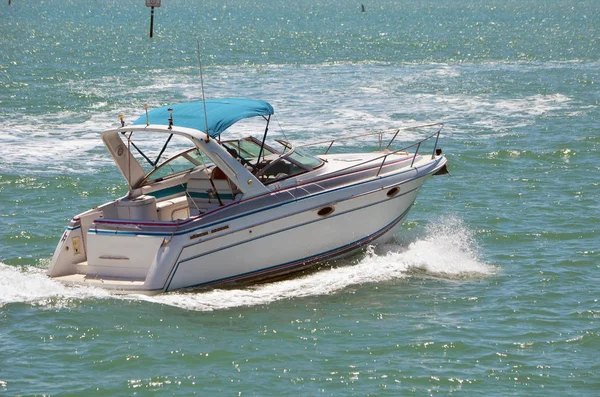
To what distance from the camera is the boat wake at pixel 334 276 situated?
1537cm

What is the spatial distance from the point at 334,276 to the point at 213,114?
3098mm

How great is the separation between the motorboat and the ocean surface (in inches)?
14.9

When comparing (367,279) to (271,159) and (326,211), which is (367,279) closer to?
(326,211)

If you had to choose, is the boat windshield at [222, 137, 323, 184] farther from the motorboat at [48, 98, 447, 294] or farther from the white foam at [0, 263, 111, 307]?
the white foam at [0, 263, 111, 307]

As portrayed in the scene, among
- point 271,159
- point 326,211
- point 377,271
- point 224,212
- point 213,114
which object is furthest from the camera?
point 377,271

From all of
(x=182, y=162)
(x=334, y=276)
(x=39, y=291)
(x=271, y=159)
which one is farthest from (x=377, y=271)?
(x=39, y=291)

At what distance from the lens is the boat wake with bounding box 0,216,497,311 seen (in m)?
15.4

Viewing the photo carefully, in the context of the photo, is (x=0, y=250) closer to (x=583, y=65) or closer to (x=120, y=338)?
(x=120, y=338)

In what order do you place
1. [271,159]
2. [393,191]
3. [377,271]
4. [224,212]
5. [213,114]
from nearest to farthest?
[224,212] < [213,114] < [271,159] < [377,271] < [393,191]

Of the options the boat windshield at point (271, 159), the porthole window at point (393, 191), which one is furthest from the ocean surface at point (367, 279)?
the boat windshield at point (271, 159)

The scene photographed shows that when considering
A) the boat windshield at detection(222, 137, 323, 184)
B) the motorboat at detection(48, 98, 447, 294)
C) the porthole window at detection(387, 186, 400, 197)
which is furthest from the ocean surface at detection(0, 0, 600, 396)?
the boat windshield at detection(222, 137, 323, 184)

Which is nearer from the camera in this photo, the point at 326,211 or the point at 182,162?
the point at 326,211

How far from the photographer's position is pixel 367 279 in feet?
54.1

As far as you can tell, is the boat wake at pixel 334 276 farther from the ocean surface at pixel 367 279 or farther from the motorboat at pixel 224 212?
the motorboat at pixel 224 212
